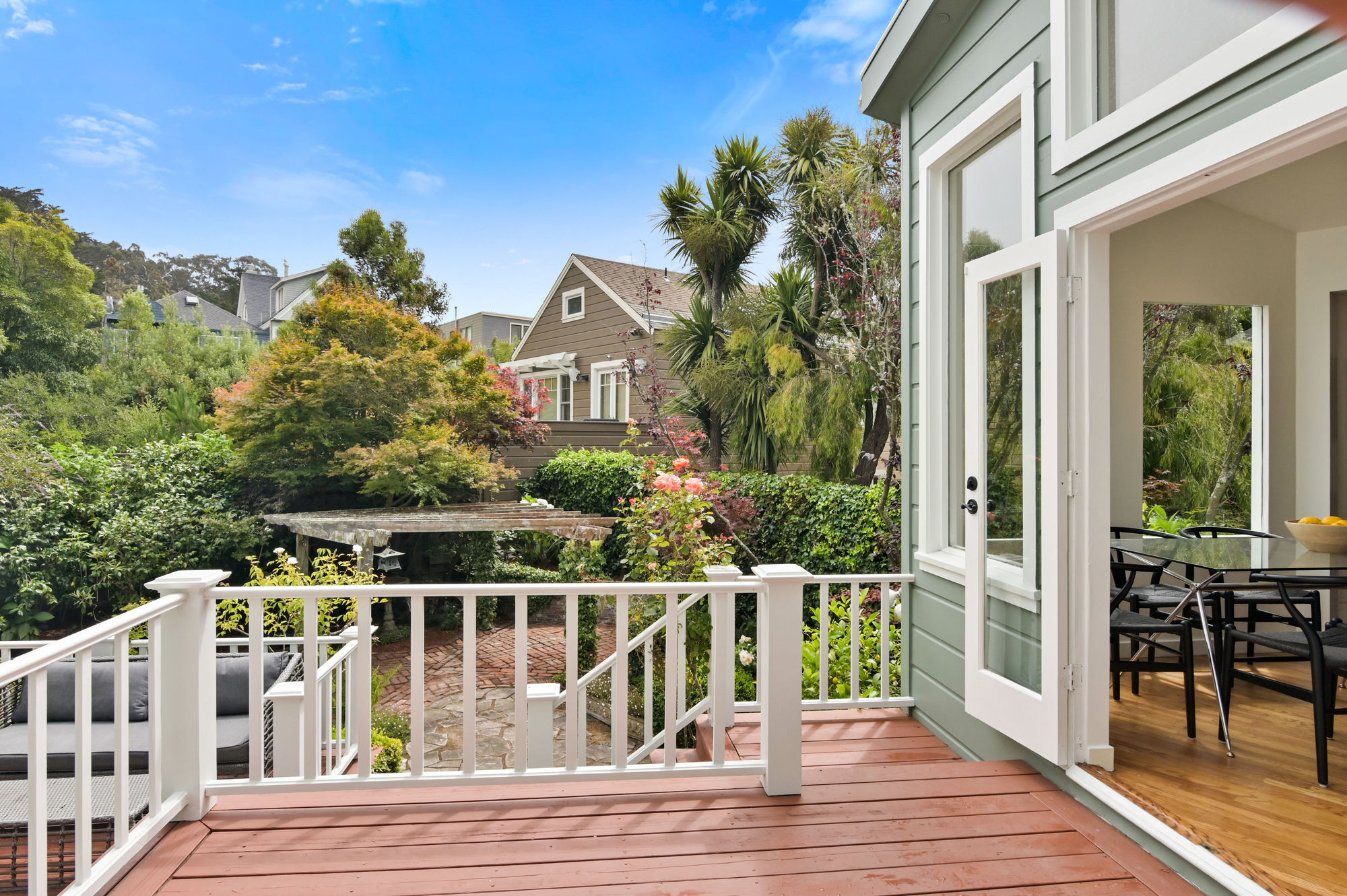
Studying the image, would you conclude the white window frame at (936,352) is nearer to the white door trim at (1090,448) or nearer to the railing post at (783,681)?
the white door trim at (1090,448)

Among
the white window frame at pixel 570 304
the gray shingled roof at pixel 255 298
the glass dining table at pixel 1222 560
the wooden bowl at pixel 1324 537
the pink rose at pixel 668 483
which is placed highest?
the gray shingled roof at pixel 255 298

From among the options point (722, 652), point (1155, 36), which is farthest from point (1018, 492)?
point (1155, 36)

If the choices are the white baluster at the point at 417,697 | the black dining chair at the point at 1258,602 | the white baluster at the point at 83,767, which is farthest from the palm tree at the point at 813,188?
the white baluster at the point at 83,767

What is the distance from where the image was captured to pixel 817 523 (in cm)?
653

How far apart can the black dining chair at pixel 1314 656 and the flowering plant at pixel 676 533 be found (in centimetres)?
334

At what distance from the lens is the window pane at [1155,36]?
2.02 meters

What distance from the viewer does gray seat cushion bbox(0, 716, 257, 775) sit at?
327 centimetres

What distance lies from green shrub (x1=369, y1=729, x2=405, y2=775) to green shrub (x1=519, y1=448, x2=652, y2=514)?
4.44m

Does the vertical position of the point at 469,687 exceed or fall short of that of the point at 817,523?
it falls short

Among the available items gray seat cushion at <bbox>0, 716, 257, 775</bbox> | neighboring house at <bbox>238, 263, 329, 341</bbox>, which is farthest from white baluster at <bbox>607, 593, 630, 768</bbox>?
neighboring house at <bbox>238, 263, 329, 341</bbox>

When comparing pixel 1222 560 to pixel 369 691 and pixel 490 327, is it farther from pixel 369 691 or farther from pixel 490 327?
pixel 490 327

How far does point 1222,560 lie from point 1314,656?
2.10 ft

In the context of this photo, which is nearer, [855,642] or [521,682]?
[521,682]

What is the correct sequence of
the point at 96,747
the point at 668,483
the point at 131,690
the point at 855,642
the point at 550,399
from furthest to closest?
the point at 550,399 → the point at 668,483 → the point at 131,690 → the point at 855,642 → the point at 96,747
